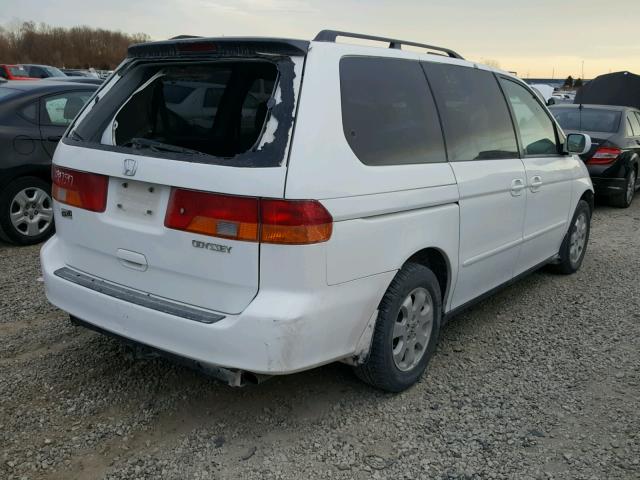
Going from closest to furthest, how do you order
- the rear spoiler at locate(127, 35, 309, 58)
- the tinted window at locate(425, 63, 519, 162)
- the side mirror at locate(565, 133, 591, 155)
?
1. the rear spoiler at locate(127, 35, 309, 58)
2. the tinted window at locate(425, 63, 519, 162)
3. the side mirror at locate(565, 133, 591, 155)

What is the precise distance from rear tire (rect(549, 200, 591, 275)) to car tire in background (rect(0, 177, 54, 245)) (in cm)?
502

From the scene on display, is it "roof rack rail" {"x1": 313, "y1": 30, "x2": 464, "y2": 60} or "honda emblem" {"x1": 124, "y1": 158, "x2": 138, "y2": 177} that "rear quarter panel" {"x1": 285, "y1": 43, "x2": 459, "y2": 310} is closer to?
"roof rack rail" {"x1": 313, "y1": 30, "x2": 464, "y2": 60}

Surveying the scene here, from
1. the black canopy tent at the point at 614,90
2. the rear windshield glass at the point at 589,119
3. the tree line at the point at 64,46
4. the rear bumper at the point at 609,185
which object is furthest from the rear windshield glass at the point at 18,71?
the tree line at the point at 64,46

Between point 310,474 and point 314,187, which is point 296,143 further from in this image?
point 310,474

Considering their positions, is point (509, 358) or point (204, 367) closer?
point (204, 367)

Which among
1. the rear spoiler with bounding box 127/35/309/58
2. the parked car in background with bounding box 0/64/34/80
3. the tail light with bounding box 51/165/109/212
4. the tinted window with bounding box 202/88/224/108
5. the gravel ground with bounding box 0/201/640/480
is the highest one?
the parked car in background with bounding box 0/64/34/80

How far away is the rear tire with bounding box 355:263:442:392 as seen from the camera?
301cm

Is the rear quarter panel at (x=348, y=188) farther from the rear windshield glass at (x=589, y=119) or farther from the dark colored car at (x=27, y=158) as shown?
the rear windshield glass at (x=589, y=119)

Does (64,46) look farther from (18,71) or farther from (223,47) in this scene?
(223,47)

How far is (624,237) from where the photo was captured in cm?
746

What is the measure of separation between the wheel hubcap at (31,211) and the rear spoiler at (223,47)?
347 centimetres

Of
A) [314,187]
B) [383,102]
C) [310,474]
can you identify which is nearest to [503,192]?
[383,102]

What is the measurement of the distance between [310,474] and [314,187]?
1257mm

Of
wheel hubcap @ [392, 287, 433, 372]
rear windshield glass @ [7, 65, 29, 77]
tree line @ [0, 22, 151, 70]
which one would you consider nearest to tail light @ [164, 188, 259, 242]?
wheel hubcap @ [392, 287, 433, 372]
